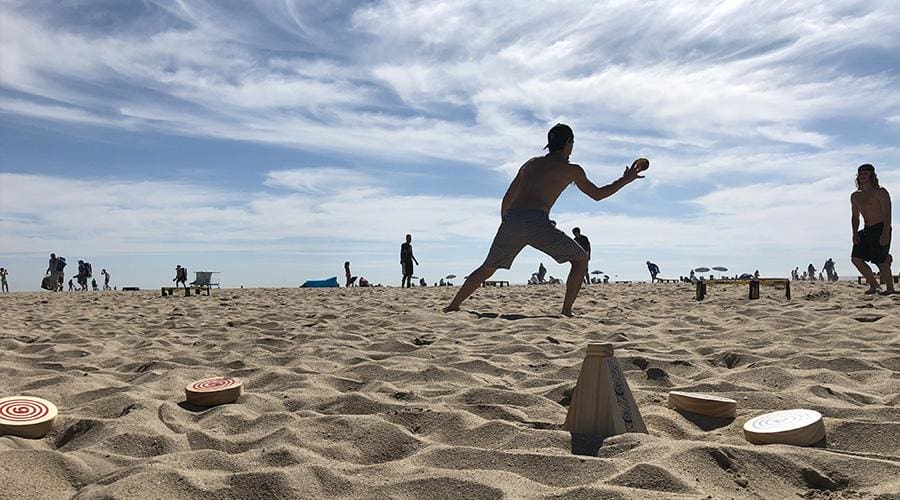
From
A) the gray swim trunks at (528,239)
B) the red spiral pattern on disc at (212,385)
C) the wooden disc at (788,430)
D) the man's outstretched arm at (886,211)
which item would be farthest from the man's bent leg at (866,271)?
the red spiral pattern on disc at (212,385)

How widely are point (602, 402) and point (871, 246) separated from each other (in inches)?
298

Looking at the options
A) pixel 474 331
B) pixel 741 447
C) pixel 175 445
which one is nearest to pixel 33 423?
pixel 175 445

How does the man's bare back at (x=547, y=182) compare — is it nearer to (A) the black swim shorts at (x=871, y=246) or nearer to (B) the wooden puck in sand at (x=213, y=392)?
(B) the wooden puck in sand at (x=213, y=392)

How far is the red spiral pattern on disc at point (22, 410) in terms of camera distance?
2.37 metres

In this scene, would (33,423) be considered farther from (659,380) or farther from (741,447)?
(659,380)

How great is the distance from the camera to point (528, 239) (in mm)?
5891

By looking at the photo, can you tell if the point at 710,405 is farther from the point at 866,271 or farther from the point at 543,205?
the point at 866,271

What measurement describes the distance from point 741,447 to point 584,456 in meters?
0.47

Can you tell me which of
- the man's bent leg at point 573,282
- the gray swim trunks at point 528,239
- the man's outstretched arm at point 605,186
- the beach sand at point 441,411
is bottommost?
the beach sand at point 441,411

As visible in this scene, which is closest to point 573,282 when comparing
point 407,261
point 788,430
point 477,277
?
point 477,277

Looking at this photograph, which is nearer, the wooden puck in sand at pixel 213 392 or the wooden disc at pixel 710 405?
the wooden disc at pixel 710 405

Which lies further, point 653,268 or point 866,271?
point 653,268

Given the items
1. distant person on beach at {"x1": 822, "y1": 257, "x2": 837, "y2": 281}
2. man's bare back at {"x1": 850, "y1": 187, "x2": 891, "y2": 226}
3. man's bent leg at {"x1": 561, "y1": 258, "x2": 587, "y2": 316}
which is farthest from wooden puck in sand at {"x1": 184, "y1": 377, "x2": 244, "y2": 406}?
distant person on beach at {"x1": 822, "y1": 257, "x2": 837, "y2": 281}

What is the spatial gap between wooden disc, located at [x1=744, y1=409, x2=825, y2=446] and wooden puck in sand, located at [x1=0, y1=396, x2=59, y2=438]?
8.00 ft
